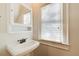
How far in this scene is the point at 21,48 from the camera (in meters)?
1.28

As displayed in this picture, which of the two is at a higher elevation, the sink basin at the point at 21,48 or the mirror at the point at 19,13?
the mirror at the point at 19,13

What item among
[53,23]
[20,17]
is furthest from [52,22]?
[20,17]

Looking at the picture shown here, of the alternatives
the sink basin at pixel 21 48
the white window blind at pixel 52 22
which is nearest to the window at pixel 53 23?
the white window blind at pixel 52 22

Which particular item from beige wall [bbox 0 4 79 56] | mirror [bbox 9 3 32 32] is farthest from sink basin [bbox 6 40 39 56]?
mirror [bbox 9 3 32 32]

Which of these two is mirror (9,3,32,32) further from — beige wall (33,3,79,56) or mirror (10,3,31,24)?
beige wall (33,3,79,56)

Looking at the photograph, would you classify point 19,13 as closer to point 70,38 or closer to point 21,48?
point 21,48

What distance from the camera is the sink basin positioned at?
1277 millimetres

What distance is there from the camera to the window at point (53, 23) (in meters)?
1.27

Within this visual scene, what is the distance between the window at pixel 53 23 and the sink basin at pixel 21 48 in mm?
121

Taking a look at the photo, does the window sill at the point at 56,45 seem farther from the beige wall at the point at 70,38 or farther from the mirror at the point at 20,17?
the mirror at the point at 20,17

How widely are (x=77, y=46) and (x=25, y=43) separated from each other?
529 mm

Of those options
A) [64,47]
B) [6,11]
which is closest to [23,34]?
[6,11]

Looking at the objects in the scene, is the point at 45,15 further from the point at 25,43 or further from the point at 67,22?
the point at 25,43

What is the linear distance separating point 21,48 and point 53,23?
424 millimetres
